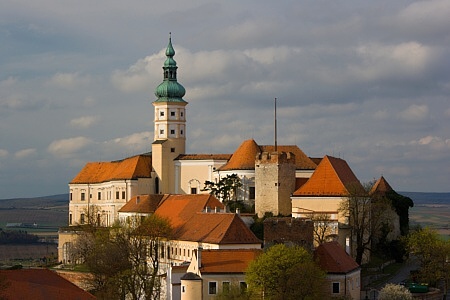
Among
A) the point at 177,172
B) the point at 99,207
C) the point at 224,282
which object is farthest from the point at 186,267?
the point at 99,207

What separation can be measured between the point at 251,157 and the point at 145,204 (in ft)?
34.9

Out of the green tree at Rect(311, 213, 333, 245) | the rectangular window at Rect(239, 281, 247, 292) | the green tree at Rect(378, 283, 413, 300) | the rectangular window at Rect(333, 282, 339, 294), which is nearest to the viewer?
the rectangular window at Rect(239, 281, 247, 292)

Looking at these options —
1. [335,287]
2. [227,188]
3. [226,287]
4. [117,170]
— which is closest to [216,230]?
[335,287]

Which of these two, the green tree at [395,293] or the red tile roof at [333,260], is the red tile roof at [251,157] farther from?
the green tree at [395,293]

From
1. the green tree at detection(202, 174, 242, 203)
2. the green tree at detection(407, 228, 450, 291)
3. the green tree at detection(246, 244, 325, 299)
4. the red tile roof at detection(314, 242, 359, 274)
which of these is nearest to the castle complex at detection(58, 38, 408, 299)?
the green tree at detection(202, 174, 242, 203)

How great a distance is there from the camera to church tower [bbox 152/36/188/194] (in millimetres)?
107875

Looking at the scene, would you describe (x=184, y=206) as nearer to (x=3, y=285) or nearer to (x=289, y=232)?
(x=289, y=232)

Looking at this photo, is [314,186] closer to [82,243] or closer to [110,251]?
[110,251]

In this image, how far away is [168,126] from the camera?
110 meters

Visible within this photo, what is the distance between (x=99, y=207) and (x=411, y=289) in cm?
5237

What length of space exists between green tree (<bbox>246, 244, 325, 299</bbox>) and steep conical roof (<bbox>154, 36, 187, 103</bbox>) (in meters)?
51.3

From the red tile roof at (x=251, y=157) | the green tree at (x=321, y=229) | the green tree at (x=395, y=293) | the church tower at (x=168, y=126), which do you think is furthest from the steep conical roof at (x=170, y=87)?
the green tree at (x=395, y=293)

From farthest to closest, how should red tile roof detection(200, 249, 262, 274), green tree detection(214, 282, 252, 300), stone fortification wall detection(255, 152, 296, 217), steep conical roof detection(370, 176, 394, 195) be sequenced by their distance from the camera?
steep conical roof detection(370, 176, 394, 195), stone fortification wall detection(255, 152, 296, 217), red tile roof detection(200, 249, 262, 274), green tree detection(214, 282, 252, 300)

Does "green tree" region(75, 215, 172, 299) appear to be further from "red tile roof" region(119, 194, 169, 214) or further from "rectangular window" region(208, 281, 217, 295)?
"rectangular window" region(208, 281, 217, 295)
